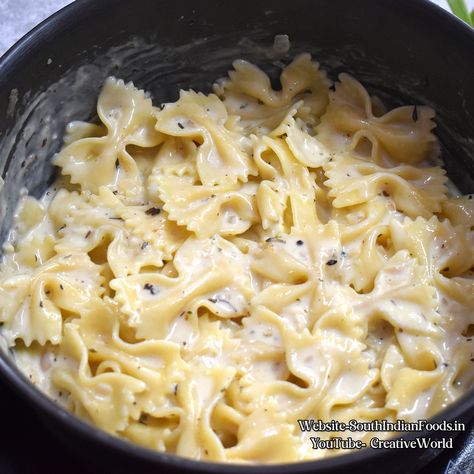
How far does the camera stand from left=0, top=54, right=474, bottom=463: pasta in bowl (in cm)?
180

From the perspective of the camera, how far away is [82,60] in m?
2.17

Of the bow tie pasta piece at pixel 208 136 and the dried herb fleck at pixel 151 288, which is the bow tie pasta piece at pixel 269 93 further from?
Answer: the dried herb fleck at pixel 151 288

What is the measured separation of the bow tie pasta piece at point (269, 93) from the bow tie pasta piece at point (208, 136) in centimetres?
9

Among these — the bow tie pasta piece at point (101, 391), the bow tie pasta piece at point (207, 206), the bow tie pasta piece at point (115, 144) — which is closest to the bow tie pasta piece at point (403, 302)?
the bow tie pasta piece at point (207, 206)

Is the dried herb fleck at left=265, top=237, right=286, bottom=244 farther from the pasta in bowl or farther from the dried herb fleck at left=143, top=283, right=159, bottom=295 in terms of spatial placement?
the dried herb fleck at left=143, top=283, right=159, bottom=295

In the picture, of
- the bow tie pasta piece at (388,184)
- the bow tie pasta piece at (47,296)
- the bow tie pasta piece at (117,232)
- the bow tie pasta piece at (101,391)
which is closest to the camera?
the bow tie pasta piece at (101,391)

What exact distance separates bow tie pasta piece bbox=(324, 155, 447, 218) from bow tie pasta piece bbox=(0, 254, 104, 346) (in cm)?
68

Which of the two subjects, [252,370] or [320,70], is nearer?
[252,370]

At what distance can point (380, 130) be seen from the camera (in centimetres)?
228

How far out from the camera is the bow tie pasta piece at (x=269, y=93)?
92.8 inches

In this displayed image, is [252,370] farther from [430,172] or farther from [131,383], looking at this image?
[430,172]

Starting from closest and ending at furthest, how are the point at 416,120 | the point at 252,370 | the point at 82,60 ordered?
the point at 252,370 → the point at 82,60 → the point at 416,120

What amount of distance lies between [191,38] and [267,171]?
45cm

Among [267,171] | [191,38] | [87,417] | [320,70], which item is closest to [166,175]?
[267,171]
